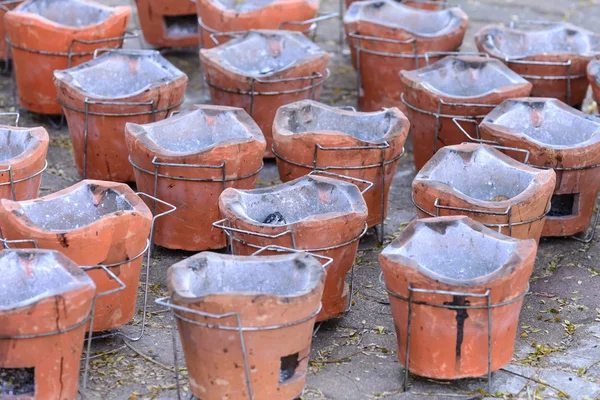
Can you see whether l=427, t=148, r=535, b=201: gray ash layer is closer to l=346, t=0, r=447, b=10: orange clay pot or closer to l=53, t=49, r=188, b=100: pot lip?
l=53, t=49, r=188, b=100: pot lip

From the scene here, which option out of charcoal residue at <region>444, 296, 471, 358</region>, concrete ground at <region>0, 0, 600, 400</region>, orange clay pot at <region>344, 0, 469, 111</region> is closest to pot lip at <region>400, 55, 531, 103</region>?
orange clay pot at <region>344, 0, 469, 111</region>

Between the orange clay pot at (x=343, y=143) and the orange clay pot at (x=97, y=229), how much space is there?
1.17m

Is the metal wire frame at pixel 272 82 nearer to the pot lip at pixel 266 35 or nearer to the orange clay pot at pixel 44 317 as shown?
the pot lip at pixel 266 35

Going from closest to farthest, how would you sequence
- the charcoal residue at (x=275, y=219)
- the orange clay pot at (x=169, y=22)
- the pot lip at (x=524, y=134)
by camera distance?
the charcoal residue at (x=275, y=219) < the pot lip at (x=524, y=134) < the orange clay pot at (x=169, y=22)

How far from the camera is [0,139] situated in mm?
5875

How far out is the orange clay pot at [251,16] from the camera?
26.5ft

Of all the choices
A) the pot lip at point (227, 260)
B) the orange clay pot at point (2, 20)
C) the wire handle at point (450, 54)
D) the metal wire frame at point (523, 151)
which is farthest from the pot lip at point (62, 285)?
the orange clay pot at point (2, 20)

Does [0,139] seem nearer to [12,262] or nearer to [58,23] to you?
[12,262]

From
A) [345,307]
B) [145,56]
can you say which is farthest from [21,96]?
[345,307]

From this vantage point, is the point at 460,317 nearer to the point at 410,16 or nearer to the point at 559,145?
the point at 559,145

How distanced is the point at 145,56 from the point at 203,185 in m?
1.74

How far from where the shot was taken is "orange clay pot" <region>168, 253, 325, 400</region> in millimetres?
4168

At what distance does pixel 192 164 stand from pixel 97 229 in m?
1.03

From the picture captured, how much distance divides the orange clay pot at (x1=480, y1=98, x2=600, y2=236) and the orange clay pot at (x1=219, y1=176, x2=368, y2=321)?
135cm
